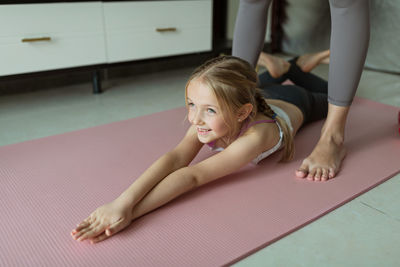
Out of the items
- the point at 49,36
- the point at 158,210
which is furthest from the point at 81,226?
the point at 49,36

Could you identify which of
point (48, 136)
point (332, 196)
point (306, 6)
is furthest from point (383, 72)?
point (48, 136)

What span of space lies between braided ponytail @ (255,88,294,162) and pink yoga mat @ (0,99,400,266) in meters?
0.04

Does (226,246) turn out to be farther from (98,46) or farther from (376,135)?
(98,46)

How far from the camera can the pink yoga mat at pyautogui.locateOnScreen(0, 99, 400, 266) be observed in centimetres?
79

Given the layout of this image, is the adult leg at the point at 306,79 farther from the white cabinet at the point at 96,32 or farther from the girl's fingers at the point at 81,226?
the girl's fingers at the point at 81,226

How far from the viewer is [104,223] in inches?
32.1

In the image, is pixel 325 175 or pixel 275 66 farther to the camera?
pixel 275 66

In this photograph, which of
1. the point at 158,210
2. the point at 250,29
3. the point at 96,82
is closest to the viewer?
the point at 158,210

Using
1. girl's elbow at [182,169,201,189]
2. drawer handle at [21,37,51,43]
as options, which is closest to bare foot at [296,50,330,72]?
girl's elbow at [182,169,201,189]

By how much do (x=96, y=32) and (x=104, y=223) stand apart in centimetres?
126

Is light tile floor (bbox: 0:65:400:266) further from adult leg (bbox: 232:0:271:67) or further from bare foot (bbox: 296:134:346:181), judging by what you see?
adult leg (bbox: 232:0:271:67)

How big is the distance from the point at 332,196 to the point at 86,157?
76 centimetres

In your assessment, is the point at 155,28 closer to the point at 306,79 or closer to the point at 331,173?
the point at 306,79

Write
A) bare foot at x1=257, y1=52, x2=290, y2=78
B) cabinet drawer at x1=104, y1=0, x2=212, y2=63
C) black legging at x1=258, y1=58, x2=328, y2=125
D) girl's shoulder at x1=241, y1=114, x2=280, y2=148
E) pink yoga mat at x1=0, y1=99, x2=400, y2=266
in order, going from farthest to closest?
1. cabinet drawer at x1=104, y1=0, x2=212, y2=63
2. bare foot at x1=257, y1=52, x2=290, y2=78
3. black legging at x1=258, y1=58, x2=328, y2=125
4. girl's shoulder at x1=241, y1=114, x2=280, y2=148
5. pink yoga mat at x1=0, y1=99, x2=400, y2=266
